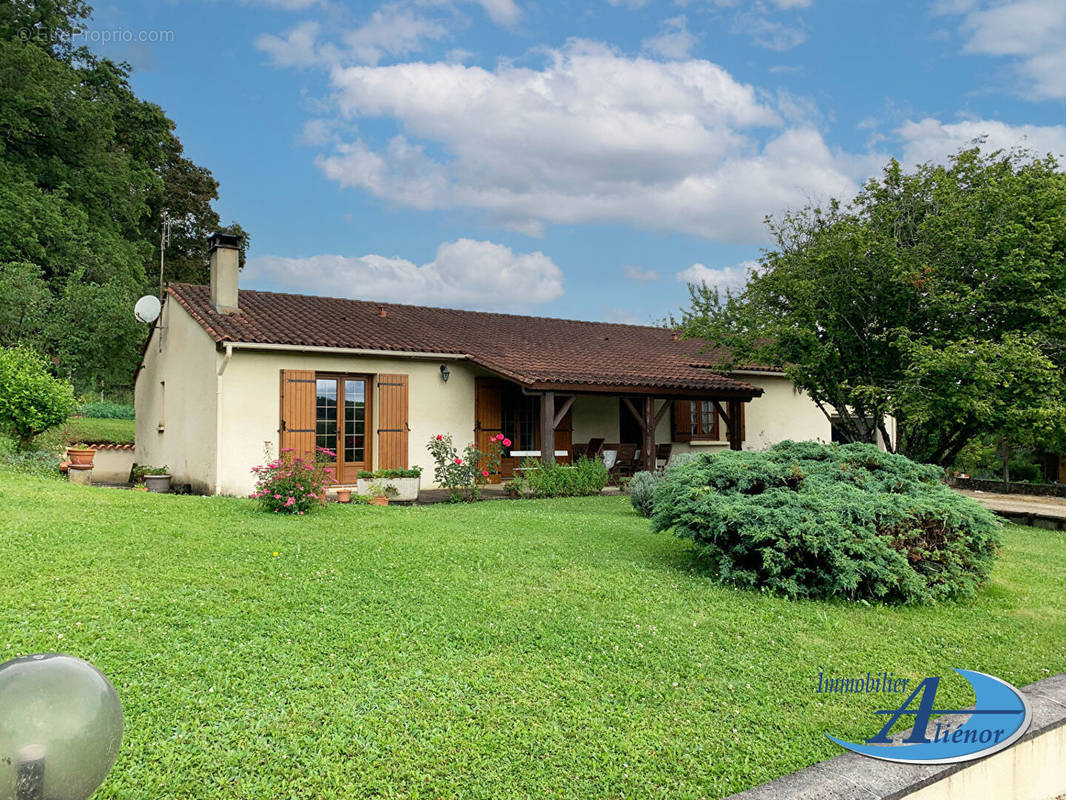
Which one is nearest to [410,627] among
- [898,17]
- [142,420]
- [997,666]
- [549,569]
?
[549,569]

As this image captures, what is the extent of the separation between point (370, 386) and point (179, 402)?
12.1 feet

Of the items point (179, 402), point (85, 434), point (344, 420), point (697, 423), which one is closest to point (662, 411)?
point (697, 423)

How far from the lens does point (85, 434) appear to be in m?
18.3

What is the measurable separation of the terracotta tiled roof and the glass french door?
2.69 feet

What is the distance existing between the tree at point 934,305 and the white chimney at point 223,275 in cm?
955

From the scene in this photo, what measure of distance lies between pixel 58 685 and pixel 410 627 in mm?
2630

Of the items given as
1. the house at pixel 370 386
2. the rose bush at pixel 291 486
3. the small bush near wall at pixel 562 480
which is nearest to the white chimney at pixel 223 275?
the house at pixel 370 386

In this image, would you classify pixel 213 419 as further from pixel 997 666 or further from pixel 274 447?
pixel 997 666

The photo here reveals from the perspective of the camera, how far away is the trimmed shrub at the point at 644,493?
9.28 meters

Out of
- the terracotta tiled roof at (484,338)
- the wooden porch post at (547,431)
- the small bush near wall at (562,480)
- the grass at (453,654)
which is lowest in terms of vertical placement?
the grass at (453,654)

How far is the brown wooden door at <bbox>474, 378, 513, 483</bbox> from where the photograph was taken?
1382 cm

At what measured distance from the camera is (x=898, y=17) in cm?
1101

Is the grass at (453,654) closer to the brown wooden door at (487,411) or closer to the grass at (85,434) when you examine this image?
the brown wooden door at (487,411)

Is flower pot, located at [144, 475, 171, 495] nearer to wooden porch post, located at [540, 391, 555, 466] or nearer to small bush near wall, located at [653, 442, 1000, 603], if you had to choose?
wooden porch post, located at [540, 391, 555, 466]
